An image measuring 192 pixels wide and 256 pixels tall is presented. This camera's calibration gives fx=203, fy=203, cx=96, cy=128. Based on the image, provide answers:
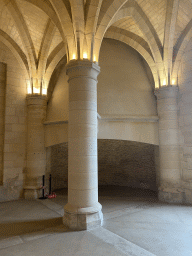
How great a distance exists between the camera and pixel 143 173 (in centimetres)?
1138

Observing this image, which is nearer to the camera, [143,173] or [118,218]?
[118,218]

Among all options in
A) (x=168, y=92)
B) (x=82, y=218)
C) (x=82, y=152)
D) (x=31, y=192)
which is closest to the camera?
(x=82, y=218)

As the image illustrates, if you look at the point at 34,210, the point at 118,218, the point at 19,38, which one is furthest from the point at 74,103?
the point at 19,38

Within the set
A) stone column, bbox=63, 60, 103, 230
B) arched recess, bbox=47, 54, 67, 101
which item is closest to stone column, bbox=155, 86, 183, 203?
stone column, bbox=63, 60, 103, 230

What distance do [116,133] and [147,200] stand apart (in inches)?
122

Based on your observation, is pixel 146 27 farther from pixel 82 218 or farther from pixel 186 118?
pixel 82 218

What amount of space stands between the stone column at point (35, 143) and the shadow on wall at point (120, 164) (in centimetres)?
124

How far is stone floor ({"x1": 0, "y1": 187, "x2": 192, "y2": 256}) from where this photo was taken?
443 cm

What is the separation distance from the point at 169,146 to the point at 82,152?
4339 millimetres

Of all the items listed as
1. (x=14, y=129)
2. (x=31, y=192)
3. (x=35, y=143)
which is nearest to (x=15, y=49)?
(x=14, y=129)

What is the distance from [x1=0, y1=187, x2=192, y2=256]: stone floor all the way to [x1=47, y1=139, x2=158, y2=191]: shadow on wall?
301 cm

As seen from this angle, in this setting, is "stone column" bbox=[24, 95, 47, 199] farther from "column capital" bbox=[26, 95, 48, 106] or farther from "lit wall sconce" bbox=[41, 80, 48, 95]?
"lit wall sconce" bbox=[41, 80, 48, 95]

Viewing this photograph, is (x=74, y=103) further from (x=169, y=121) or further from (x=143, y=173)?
(x=143, y=173)

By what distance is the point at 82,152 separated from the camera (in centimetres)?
573
